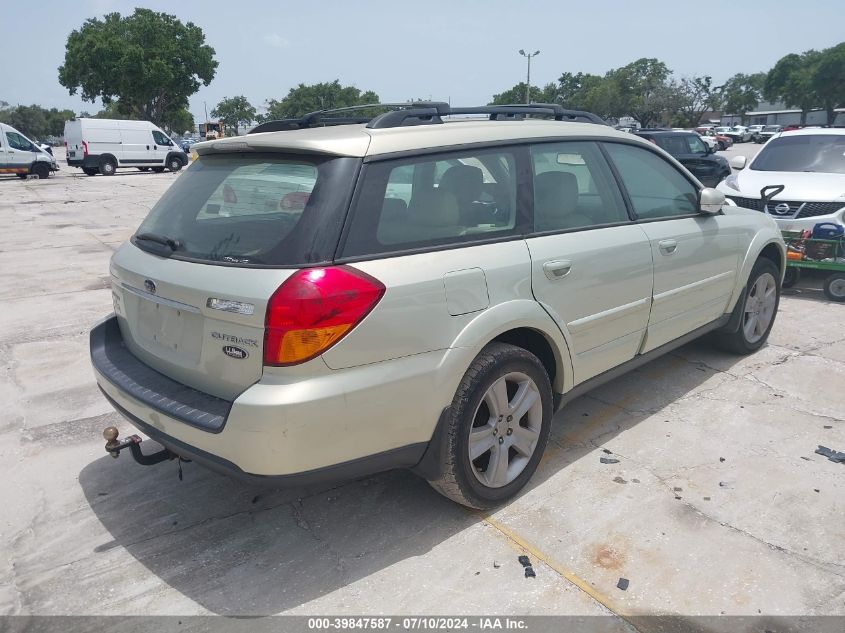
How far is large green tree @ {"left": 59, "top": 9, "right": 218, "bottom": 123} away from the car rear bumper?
52.3 metres

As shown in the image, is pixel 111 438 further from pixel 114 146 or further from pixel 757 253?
pixel 114 146

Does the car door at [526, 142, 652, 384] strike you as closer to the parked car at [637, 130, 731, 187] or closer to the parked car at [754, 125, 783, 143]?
the parked car at [637, 130, 731, 187]

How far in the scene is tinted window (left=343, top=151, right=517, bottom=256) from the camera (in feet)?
8.68

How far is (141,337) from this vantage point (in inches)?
120

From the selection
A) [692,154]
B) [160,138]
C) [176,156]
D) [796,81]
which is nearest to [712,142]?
[692,154]

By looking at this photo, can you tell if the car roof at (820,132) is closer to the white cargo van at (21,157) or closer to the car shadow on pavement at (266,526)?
the car shadow on pavement at (266,526)

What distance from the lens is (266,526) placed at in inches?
122

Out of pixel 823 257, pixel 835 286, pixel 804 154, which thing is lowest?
pixel 835 286

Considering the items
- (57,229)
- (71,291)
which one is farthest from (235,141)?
(57,229)

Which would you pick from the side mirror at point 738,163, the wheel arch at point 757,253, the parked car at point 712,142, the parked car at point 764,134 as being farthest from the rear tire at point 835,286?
the parked car at point 764,134

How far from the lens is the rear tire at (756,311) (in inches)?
196

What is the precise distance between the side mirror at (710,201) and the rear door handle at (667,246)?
0.49m

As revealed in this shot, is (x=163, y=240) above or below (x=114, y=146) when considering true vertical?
below

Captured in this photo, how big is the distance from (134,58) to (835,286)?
51399 millimetres
